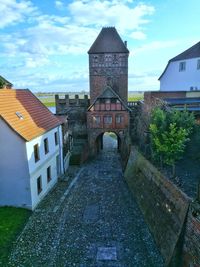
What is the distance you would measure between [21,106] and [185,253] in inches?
662

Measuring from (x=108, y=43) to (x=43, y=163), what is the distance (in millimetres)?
23679

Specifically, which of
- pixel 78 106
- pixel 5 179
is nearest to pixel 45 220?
pixel 5 179

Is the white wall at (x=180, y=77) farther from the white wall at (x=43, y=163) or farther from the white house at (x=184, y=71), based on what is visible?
the white wall at (x=43, y=163)

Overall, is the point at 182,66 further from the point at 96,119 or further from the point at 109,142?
the point at 109,142

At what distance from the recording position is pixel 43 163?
1967cm

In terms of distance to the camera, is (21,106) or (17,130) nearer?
(17,130)

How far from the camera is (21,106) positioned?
66.4 feet

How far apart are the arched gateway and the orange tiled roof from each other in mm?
8722

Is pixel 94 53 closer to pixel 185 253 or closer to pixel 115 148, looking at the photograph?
pixel 115 148

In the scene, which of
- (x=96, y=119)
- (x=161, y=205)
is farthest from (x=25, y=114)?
(x=161, y=205)

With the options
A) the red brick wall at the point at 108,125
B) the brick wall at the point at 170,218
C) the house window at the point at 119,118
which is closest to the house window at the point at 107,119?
the red brick wall at the point at 108,125

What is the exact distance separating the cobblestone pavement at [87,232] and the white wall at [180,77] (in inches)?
731

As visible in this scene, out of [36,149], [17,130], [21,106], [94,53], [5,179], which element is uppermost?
[94,53]

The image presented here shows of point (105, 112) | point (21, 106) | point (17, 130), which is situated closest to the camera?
point (17, 130)
